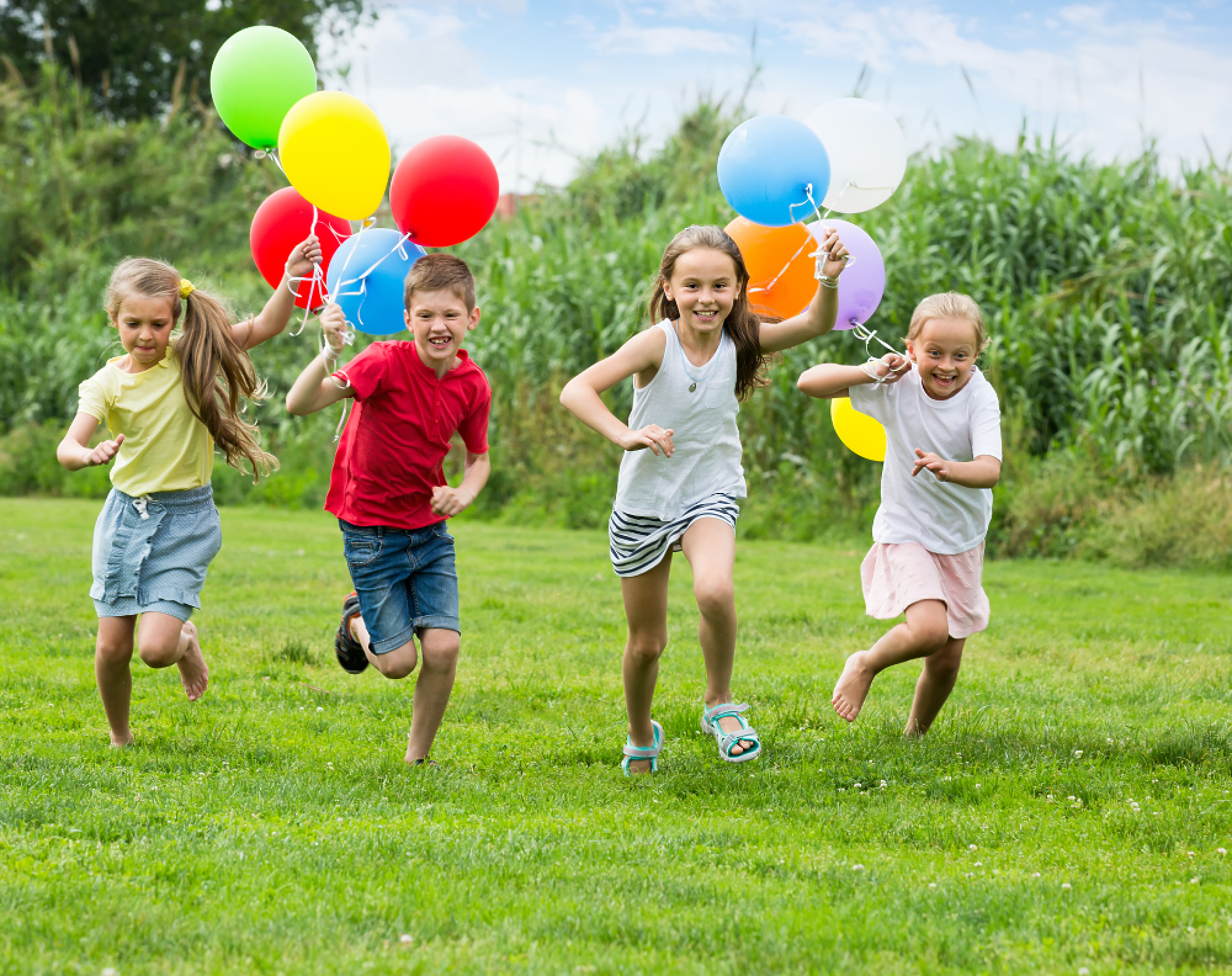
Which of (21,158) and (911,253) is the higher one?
(21,158)

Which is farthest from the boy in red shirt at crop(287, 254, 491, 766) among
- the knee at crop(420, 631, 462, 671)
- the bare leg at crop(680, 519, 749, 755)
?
the bare leg at crop(680, 519, 749, 755)

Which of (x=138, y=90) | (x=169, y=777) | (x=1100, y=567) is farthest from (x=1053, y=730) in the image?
(x=138, y=90)

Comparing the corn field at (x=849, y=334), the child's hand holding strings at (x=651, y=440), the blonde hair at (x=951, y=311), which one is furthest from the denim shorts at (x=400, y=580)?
the corn field at (x=849, y=334)

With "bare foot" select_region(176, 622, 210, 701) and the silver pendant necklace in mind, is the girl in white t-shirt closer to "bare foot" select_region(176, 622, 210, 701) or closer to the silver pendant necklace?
the silver pendant necklace

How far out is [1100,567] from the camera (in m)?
9.40

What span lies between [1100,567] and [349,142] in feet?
23.2

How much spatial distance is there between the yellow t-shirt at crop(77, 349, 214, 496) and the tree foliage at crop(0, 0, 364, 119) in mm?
28931

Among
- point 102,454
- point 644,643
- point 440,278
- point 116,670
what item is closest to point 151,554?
point 116,670

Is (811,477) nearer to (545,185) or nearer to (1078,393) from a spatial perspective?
(1078,393)

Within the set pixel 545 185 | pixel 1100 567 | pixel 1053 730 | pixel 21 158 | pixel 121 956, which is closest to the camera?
pixel 121 956

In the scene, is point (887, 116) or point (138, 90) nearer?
point (887, 116)

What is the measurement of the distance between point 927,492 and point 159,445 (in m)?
2.74

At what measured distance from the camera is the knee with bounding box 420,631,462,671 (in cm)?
428

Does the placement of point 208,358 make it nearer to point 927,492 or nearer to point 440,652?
point 440,652
